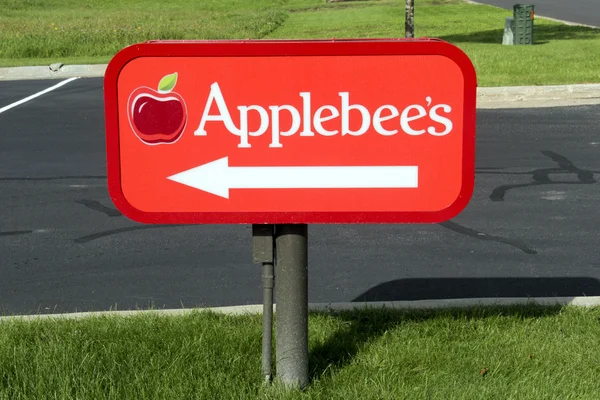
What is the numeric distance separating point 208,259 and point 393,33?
88.3 feet

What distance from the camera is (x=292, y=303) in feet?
13.6

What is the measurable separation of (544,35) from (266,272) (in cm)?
2576

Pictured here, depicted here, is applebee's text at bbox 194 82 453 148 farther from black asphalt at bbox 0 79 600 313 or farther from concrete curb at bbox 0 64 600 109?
concrete curb at bbox 0 64 600 109

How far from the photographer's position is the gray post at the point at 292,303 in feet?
13.4

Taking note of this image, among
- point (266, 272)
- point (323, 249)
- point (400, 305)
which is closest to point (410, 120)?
point (266, 272)

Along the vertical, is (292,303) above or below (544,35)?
below

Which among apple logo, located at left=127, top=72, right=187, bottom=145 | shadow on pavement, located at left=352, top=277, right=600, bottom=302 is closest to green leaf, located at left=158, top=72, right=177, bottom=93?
apple logo, located at left=127, top=72, right=187, bottom=145

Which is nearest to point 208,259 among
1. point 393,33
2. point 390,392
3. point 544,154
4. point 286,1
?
point 390,392

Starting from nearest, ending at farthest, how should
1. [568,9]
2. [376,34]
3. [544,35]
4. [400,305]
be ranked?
[400,305] → [544,35] → [376,34] → [568,9]

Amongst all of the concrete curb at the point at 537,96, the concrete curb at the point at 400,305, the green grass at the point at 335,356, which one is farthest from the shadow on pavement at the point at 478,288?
the concrete curb at the point at 537,96

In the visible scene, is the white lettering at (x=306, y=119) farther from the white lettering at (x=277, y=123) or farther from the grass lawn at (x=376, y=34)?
the grass lawn at (x=376, y=34)

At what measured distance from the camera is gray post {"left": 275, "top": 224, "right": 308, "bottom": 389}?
4098 millimetres

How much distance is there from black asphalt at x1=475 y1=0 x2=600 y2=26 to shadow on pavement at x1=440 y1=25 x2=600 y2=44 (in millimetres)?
2885

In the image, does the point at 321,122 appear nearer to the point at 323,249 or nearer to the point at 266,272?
the point at 266,272
